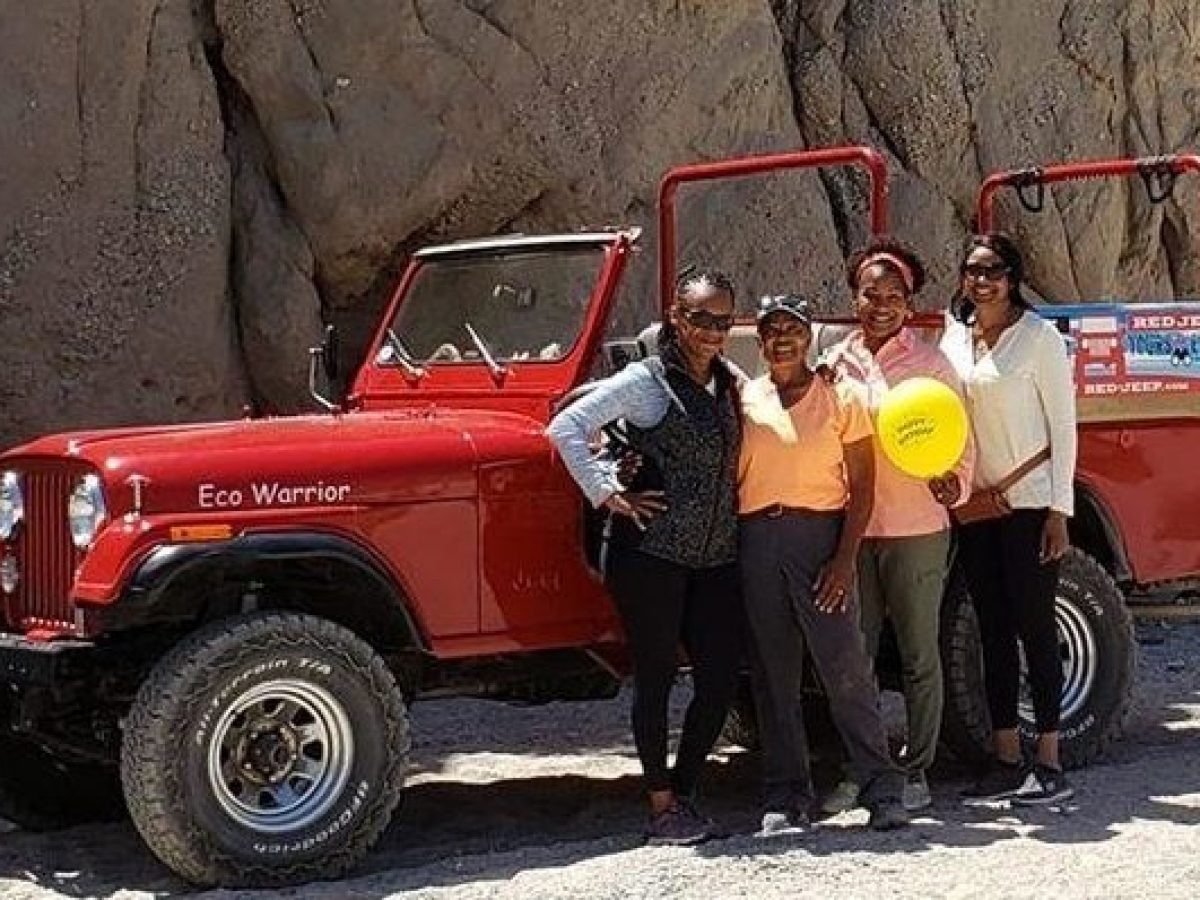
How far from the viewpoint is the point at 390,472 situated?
20.8 feet

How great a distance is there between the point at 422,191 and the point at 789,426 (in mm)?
5725

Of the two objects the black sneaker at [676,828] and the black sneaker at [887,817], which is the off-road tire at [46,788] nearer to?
the black sneaker at [676,828]

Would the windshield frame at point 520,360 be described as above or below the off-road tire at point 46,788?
above

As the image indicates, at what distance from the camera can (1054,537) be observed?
680 cm

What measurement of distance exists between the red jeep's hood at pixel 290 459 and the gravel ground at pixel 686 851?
1.17m

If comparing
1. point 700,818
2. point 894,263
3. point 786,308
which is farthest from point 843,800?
point 894,263

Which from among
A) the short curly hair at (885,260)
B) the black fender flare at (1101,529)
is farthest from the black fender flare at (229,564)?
the black fender flare at (1101,529)

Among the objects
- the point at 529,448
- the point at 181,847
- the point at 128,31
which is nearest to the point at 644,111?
the point at 128,31

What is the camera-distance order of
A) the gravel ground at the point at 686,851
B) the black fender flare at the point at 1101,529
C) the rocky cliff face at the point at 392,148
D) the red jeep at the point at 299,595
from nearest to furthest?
the gravel ground at the point at 686,851, the red jeep at the point at 299,595, the black fender flare at the point at 1101,529, the rocky cliff face at the point at 392,148

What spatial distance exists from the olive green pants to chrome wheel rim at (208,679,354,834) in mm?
1825

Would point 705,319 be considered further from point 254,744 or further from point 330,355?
point 330,355

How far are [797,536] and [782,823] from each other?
0.91 meters

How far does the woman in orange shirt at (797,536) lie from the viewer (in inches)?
249

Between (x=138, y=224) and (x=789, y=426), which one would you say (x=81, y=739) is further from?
(x=138, y=224)
